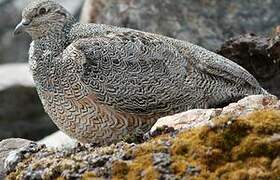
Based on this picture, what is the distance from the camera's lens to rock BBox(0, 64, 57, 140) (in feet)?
68.6

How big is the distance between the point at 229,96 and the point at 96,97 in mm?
1704

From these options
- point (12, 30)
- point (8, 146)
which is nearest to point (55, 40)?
point (8, 146)

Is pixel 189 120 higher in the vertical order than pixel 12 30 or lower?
lower

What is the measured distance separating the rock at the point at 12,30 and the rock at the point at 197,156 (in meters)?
16.4

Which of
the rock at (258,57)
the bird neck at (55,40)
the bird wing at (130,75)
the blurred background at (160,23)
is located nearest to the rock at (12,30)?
the blurred background at (160,23)

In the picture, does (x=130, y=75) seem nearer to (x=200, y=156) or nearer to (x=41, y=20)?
(x=41, y=20)

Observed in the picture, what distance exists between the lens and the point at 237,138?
9.12 metres

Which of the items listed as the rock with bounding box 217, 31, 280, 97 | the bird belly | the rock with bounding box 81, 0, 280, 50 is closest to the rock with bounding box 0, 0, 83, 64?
the rock with bounding box 81, 0, 280, 50

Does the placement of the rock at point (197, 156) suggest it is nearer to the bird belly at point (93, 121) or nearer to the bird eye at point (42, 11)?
the bird belly at point (93, 121)

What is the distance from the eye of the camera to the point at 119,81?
41.0 feet

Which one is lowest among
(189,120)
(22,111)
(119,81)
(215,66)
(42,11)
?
(22,111)

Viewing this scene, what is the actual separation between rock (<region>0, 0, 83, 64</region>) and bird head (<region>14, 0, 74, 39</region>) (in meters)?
12.3

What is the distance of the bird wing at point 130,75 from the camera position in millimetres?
12398

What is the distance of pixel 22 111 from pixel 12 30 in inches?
215
